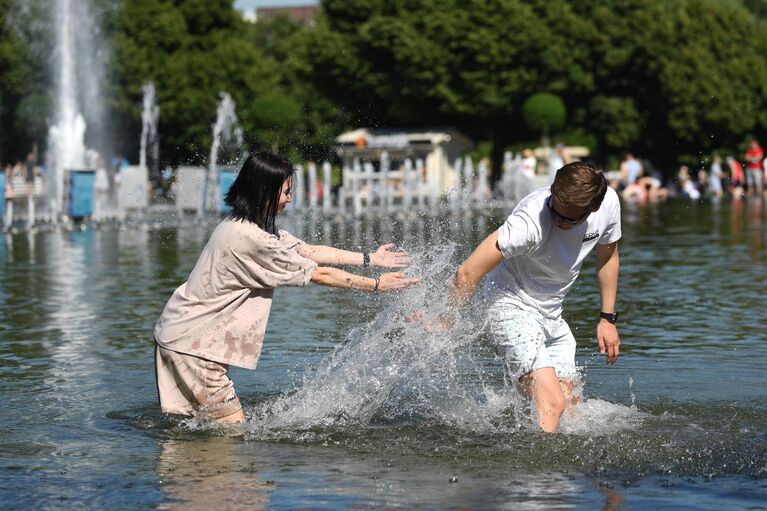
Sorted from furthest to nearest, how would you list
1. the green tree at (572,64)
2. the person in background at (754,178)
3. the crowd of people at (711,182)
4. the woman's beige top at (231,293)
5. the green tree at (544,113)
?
the green tree at (572,64) < the green tree at (544,113) < the crowd of people at (711,182) < the person in background at (754,178) < the woman's beige top at (231,293)

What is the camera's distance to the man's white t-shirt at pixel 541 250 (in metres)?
6.43

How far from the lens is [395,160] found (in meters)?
65.3

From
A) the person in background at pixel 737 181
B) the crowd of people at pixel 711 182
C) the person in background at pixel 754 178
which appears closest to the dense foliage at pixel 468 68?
the crowd of people at pixel 711 182

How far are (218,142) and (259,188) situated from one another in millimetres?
38025

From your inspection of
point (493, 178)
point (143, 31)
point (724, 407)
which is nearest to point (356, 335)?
point (724, 407)

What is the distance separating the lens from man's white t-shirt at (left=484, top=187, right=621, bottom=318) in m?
6.43

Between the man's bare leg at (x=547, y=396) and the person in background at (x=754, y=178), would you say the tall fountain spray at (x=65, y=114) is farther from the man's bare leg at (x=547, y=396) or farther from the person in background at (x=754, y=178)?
the man's bare leg at (x=547, y=396)

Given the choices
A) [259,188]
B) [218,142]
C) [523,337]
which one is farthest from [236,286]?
[218,142]

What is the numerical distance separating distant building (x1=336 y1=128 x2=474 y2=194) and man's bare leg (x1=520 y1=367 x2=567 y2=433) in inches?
2007

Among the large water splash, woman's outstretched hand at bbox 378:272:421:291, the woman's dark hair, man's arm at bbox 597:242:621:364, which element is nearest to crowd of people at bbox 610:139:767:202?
the large water splash

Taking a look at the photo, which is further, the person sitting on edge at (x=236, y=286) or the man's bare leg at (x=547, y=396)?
the man's bare leg at (x=547, y=396)

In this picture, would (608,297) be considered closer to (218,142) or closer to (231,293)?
(231,293)

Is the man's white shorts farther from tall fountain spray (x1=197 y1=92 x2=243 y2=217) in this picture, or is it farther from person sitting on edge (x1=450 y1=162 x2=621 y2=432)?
tall fountain spray (x1=197 y1=92 x2=243 y2=217)

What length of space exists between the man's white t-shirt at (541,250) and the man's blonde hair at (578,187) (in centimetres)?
24
